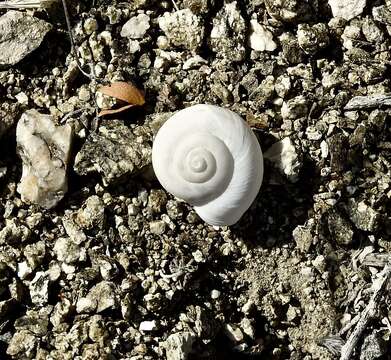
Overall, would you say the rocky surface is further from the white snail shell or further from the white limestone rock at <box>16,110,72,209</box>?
the white snail shell

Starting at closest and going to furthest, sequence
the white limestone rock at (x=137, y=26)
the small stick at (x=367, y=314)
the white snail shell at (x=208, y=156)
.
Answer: the white snail shell at (x=208, y=156) → the small stick at (x=367, y=314) → the white limestone rock at (x=137, y=26)

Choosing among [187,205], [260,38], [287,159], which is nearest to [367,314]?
[287,159]

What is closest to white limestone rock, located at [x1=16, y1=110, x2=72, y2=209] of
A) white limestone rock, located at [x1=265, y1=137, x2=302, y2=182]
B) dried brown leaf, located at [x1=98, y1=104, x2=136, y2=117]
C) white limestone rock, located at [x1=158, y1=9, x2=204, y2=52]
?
dried brown leaf, located at [x1=98, y1=104, x2=136, y2=117]

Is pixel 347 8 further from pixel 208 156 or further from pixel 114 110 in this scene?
pixel 114 110

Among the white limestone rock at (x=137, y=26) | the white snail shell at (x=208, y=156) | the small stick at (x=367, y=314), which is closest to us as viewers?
→ the white snail shell at (x=208, y=156)

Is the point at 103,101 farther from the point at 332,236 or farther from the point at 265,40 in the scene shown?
the point at 332,236

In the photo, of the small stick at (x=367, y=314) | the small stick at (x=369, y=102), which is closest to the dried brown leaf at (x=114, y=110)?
the small stick at (x=369, y=102)

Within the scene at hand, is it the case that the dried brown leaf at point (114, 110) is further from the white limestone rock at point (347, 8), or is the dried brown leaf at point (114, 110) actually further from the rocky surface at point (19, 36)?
the white limestone rock at point (347, 8)
